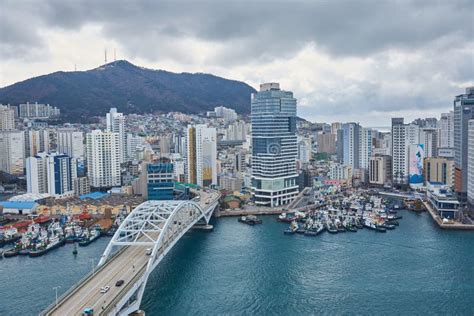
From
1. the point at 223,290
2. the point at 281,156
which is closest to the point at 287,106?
the point at 281,156

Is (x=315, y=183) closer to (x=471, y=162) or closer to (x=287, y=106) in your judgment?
(x=287, y=106)

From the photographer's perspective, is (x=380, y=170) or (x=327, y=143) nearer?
(x=380, y=170)

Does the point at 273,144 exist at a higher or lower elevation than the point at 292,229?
higher

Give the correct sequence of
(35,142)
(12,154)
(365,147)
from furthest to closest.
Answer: (35,142) < (365,147) < (12,154)

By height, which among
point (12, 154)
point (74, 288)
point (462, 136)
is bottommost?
point (74, 288)

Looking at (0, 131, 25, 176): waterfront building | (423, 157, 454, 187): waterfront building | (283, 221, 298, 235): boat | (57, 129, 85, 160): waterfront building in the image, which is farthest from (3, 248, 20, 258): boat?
(423, 157, 454, 187): waterfront building

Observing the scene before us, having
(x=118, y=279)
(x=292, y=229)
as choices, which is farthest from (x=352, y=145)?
(x=118, y=279)

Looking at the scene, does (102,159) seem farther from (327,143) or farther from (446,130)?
(446,130)
